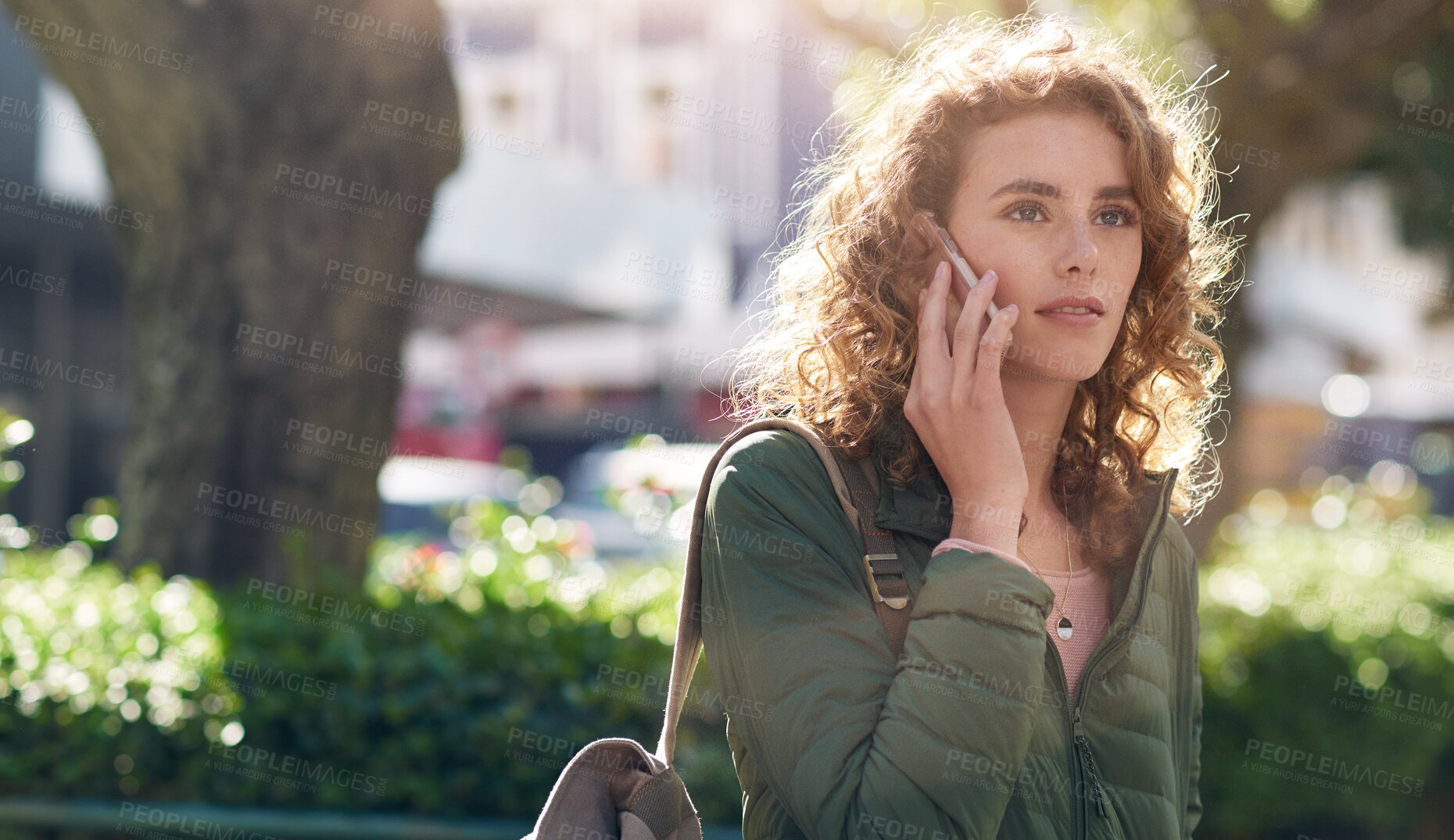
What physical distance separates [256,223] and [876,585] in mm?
3935

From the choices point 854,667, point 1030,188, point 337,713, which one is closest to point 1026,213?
point 1030,188

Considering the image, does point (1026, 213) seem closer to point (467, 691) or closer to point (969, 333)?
point (969, 333)

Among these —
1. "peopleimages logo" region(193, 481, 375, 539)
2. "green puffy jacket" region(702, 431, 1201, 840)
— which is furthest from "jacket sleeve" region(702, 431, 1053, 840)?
"peopleimages logo" region(193, 481, 375, 539)

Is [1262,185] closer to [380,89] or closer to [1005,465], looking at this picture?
[380,89]

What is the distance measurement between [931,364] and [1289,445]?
21268 millimetres

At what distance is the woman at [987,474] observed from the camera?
149 cm

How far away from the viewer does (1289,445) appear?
68.0 ft

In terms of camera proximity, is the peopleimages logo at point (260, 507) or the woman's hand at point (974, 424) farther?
the peopleimages logo at point (260, 507)

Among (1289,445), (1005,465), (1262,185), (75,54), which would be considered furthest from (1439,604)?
(1289,445)

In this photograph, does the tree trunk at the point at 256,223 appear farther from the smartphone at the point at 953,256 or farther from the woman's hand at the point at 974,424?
the woman's hand at the point at 974,424

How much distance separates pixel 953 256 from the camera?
1.77 meters

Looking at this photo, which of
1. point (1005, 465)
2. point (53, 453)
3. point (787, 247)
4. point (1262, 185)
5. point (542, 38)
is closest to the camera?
point (1005, 465)

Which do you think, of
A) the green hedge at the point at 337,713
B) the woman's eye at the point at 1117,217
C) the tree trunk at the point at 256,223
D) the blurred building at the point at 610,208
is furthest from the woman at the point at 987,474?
the blurred building at the point at 610,208

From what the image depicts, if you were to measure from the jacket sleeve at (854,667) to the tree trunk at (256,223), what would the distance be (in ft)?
11.8
